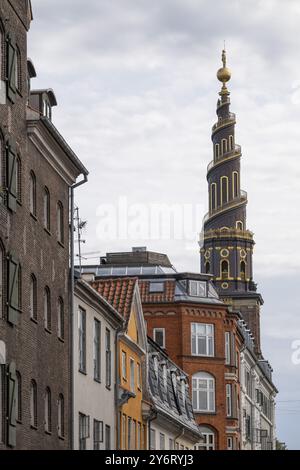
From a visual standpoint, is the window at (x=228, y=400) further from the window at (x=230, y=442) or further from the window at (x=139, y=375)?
the window at (x=139, y=375)

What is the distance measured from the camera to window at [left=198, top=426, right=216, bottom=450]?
283 ft

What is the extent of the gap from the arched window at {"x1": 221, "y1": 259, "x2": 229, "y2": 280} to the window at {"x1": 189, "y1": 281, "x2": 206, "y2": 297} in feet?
205

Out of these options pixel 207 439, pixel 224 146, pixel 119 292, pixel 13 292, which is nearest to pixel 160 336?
pixel 207 439

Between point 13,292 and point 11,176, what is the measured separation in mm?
2917

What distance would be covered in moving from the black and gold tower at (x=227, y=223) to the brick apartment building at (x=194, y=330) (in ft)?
200

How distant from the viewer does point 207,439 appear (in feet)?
286

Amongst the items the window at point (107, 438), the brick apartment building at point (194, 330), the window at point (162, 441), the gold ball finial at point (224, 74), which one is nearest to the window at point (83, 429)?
the window at point (107, 438)

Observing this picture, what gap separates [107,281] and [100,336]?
783 cm

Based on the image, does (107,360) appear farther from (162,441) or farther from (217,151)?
(217,151)

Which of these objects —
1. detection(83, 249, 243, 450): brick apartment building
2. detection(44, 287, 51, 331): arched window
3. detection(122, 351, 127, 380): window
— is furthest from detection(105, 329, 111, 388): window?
detection(83, 249, 243, 450): brick apartment building

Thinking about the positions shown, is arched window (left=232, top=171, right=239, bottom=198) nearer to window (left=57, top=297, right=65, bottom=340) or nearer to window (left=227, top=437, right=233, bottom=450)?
window (left=227, top=437, right=233, bottom=450)

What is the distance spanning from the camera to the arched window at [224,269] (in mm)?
152375

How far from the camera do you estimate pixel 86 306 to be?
4509 cm
